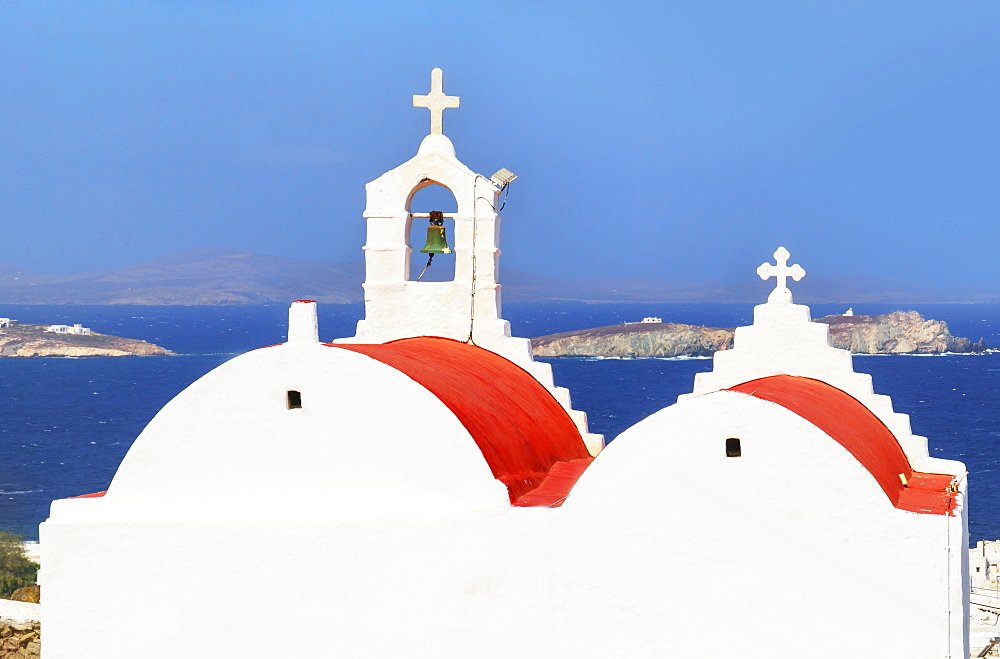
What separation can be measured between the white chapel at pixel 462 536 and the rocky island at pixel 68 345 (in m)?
167

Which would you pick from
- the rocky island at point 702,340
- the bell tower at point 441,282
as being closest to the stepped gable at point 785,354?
the bell tower at point 441,282

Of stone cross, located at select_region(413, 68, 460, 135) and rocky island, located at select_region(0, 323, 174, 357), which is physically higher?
rocky island, located at select_region(0, 323, 174, 357)

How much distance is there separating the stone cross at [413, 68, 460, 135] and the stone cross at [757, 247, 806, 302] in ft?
14.0

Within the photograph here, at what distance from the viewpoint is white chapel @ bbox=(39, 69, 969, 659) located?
10.3 meters

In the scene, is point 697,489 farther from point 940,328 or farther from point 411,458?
point 940,328

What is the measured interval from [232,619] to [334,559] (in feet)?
3.44

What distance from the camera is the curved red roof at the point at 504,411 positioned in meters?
11.4

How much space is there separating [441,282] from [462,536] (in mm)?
5408

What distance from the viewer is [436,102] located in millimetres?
16031

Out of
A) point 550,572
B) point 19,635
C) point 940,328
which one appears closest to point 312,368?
point 550,572

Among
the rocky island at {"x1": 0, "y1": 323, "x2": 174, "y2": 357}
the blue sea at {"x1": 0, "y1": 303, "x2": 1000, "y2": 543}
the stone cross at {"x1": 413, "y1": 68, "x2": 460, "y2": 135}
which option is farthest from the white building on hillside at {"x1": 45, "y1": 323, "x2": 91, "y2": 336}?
the stone cross at {"x1": 413, "y1": 68, "x2": 460, "y2": 135}

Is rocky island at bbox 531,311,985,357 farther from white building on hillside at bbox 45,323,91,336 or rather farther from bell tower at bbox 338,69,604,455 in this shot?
bell tower at bbox 338,69,604,455

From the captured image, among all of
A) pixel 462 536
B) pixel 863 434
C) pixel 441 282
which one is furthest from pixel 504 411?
pixel 863 434

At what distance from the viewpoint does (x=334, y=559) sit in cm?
1088
